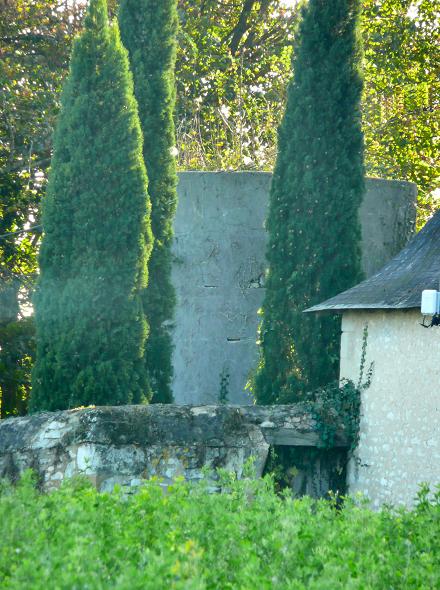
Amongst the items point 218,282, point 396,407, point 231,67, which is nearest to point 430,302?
point 396,407

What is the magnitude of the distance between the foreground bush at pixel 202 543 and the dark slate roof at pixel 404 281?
4536 millimetres

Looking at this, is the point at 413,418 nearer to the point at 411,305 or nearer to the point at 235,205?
the point at 411,305

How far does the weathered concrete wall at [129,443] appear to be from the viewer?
36.4ft

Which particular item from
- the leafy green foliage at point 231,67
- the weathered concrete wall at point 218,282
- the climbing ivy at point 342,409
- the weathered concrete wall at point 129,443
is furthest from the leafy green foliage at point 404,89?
the weathered concrete wall at point 129,443

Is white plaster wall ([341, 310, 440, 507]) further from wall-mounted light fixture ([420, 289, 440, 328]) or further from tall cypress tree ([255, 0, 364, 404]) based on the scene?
tall cypress tree ([255, 0, 364, 404])

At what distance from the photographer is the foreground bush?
552cm

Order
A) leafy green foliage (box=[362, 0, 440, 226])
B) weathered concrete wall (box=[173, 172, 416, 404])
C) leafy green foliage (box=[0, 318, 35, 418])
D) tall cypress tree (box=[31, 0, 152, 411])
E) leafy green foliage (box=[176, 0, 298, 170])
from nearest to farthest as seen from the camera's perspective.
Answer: tall cypress tree (box=[31, 0, 152, 411])
weathered concrete wall (box=[173, 172, 416, 404])
leafy green foliage (box=[0, 318, 35, 418])
leafy green foliage (box=[176, 0, 298, 170])
leafy green foliage (box=[362, 0, 440, 226])

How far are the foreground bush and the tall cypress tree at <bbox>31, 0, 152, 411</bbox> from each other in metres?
6.59

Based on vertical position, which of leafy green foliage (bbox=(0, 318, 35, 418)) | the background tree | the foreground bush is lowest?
leafy green foliage (bbox=(0, 318, 35, 418))

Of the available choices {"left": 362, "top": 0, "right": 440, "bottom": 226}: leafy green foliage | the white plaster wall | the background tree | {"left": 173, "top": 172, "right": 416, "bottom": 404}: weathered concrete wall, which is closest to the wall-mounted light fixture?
the white plaster wall

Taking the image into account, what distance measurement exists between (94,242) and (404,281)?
3868mm

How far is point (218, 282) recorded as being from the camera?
15.9 m

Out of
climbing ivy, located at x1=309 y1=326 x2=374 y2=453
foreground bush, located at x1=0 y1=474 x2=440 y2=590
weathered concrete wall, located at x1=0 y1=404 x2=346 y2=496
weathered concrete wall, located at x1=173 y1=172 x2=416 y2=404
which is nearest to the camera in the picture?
foreground bush, located at x1=0 y1=474 x2=440 y2=590

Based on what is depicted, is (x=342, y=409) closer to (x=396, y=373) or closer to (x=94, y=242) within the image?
(x=396, y=373)
